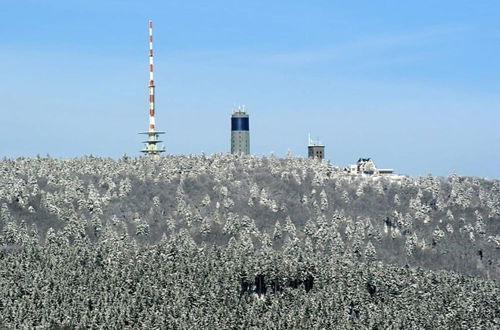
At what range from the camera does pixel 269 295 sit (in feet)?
654

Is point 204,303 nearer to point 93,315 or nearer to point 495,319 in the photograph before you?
point 93,315

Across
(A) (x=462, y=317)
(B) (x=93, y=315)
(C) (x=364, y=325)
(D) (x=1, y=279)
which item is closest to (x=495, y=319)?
(A) (x=462, y=317)

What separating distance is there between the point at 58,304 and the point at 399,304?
203 feet

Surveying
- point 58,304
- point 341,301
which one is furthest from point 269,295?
point 58,304

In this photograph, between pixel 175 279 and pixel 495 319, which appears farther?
pixel 175 279

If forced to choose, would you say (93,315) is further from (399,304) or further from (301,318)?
(399,304)

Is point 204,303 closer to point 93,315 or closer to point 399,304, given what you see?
point 93,315

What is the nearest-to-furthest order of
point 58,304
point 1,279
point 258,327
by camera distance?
point 258,327
point 58,304
point 1,279

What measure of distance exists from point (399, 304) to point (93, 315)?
5588 cm

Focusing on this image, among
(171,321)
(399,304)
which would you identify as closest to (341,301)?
(399,304)

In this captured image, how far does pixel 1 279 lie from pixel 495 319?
304ft

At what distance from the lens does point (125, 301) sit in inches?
7298

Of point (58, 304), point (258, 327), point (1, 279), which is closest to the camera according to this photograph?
point (258, 327)

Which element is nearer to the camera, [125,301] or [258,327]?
[258,327]
